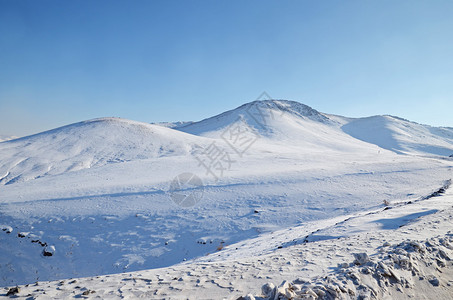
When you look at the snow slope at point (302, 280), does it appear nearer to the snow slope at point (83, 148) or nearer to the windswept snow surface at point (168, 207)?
the windswept snow surface at point (168, 207)

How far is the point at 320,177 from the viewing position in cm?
1808

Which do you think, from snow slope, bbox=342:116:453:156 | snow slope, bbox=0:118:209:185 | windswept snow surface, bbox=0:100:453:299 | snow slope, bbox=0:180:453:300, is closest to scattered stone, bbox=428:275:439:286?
snow slope, bbox=0:180:453:300

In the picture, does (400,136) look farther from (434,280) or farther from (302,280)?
(302,280)

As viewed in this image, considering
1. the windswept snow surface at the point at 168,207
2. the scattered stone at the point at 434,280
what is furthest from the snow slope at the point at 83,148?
the scattered stone at the point at 434,280

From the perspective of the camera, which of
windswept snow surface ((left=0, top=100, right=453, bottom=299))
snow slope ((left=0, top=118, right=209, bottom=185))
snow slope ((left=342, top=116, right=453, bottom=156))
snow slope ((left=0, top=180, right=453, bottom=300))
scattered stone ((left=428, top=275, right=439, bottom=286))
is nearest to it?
snow slope ((left=0, top=180, right=453, bottom=300))

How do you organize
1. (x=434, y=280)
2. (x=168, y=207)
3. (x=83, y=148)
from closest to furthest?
1. (x=434, y=280)
2. (x=168, y=207)
3. (x=83, y=148)

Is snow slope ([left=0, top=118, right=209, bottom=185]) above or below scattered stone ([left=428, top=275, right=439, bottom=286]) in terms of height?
above

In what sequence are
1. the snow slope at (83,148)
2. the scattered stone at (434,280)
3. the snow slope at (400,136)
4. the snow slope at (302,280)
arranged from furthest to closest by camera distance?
the snow slope at (400,136) → the snow slope at (83,148) → the scattered stone at (434,280) → the snow slope at (302,280)

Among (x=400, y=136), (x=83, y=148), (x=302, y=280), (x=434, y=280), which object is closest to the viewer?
(x=302, y=280)

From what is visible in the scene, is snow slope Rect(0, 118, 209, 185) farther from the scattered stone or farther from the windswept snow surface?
the scattered stone

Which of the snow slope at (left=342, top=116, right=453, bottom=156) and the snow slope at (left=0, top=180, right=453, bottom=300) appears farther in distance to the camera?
the snow slope at (left=342, top=116, right=453, bottom=156)

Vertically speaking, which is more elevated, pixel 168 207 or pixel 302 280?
pixel 302 280

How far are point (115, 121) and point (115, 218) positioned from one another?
134 ft

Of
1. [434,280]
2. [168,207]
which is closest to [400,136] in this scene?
[168,207]
